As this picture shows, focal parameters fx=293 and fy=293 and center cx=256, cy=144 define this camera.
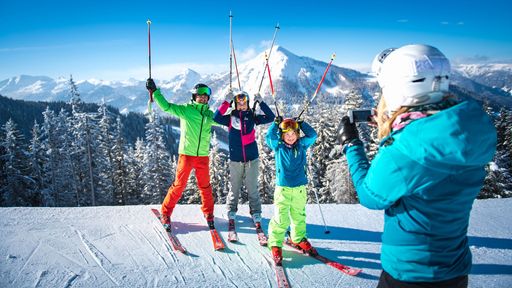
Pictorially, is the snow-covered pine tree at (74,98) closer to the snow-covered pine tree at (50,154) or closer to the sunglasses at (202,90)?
the snow-covered pine tree at (50,154)

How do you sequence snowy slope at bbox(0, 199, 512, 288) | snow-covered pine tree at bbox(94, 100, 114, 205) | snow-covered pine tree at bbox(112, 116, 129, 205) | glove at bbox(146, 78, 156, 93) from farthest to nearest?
snow-covered pine tree at bbox(112, 116, 129, 205) < snow-covered pine tree at bbox(94, 100, 114, 205) < glove at bbox(146, 78, 156, 93) < snowy slope at bbox(0, 199, 512, 288)

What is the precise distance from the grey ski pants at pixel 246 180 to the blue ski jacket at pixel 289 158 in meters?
1.10

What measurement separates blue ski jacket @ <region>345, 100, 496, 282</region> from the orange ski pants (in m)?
4.13

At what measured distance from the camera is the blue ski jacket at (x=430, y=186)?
1.48 metres

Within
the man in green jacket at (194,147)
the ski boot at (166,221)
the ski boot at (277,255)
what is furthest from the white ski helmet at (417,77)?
the ski boot at (166,221)

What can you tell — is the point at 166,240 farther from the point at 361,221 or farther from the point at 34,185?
the point at 34,185

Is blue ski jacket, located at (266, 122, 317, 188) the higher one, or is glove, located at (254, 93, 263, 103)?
glove, located at (254, 93, 263, 103)

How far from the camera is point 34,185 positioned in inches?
1016

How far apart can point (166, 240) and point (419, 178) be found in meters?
4.49

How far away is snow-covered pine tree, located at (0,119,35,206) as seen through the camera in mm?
24031

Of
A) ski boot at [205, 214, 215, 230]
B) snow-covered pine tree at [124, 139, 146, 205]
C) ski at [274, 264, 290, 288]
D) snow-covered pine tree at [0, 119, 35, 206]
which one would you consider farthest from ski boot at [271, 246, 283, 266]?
snow-covered pine tree at [124, 139, 146, 205]

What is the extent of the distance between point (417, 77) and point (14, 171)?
3070cm

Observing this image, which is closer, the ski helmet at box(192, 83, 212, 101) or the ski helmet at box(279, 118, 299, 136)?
the ski helmet at box(279, 118, 299, 136)

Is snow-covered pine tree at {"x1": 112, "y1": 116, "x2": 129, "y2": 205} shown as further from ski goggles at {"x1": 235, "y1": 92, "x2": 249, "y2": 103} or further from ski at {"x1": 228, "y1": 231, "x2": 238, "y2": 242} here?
ski at {"x1": 228, "y1": 231, "x2": 238, "y2": 242}
